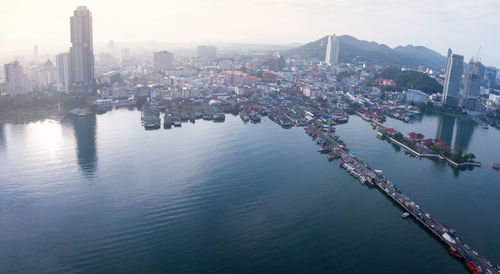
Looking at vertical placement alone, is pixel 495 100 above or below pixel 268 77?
below

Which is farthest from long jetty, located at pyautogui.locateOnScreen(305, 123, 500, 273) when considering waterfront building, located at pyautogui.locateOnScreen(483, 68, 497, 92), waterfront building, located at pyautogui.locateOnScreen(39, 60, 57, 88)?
waterfront building, located at pyautogui.locateOnScreen(483, 68, 497, 92)

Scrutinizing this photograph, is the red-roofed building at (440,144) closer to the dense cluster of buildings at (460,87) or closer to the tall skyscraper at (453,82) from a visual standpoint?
the dense cluster of buildings at (460,87)

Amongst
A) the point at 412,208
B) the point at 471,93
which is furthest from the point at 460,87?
the point at 412,208

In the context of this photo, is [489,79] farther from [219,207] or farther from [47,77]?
[47,77]

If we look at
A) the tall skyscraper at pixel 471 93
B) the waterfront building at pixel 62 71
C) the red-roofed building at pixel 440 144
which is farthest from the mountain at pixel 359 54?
the red-roofed building at pixel 440 144

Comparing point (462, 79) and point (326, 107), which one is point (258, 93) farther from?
point (462, 79)
